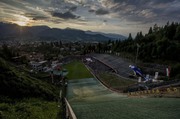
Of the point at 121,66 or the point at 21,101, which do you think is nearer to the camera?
the point at 21,101

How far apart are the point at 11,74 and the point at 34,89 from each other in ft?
12.6

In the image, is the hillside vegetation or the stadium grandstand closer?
the hillside vegetation

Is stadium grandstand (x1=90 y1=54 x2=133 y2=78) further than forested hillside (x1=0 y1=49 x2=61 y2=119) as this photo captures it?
Yes

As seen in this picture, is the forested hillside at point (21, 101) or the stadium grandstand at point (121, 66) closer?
the forested hillside at point (21, 101)

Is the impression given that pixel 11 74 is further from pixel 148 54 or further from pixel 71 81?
pixel 148 54

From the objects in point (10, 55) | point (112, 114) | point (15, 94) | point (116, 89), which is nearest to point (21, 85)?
point (15, 94)

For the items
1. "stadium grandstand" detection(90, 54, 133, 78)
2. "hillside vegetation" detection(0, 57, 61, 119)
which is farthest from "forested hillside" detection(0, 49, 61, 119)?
"stadium grandstand" detection(90, 54, 133, 78)

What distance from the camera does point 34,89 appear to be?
3078cm

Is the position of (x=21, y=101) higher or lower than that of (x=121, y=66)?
higher

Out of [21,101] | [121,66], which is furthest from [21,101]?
[121,66]

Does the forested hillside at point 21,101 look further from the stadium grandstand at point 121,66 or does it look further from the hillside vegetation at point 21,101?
the stadium grandstand at point 121,66

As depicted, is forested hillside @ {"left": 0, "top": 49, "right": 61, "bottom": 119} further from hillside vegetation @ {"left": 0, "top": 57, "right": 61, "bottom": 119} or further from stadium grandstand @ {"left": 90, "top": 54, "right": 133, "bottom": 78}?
stadium grandstand @ {"left": 90, "top": 54, "right": 133, "bottom": 78}

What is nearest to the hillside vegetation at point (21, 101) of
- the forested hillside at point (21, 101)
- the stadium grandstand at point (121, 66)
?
the forested hillside at point (21, 101)

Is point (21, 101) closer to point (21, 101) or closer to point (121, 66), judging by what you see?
point (21, 101)
